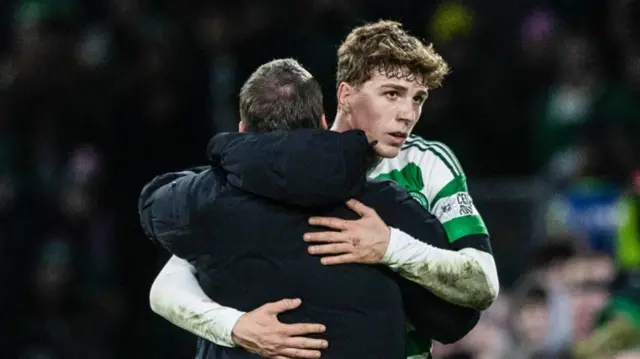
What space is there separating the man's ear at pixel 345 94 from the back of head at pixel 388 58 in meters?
0.01

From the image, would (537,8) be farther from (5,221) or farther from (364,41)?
(364,41)

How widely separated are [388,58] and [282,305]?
696mm

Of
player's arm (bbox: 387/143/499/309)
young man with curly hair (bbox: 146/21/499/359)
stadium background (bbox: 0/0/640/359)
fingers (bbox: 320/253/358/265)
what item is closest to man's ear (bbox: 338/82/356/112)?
young man with curly hair (bbox: 146/21/499/359)

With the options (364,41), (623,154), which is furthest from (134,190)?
(364,41)

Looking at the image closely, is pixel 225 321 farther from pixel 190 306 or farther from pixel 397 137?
pixel 397 137

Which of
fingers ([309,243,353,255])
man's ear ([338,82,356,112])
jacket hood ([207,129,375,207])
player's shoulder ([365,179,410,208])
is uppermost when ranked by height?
man's ear ([338,82,356,112])

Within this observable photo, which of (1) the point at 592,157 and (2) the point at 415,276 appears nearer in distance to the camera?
(2) the point at 415,276

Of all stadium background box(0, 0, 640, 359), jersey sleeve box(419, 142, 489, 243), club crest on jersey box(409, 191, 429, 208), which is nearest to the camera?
jersey sleeve box(419, 142, 489, 243)

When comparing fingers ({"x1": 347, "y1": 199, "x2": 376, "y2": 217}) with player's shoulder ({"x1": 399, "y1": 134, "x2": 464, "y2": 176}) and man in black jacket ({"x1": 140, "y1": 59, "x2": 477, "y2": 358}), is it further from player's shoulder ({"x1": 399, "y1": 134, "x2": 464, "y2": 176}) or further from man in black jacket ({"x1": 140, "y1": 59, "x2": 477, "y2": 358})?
player's shoulder ({"x1": 399, "y1": 134, "x2": 464, "y2": 176})

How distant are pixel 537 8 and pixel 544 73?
670 mm

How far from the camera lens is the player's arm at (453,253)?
3.33 meters

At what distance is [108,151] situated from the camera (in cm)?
862

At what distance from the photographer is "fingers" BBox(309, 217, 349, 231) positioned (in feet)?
10.8

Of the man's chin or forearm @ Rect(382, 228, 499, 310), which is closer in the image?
forearm @ Rect(382, 228, 499, 310)
